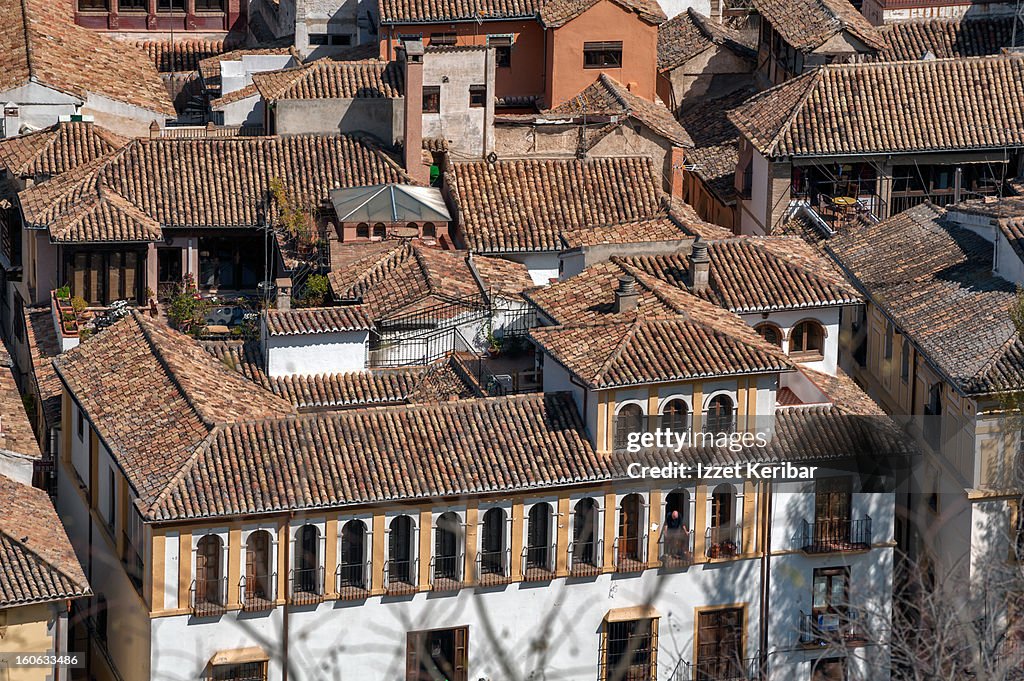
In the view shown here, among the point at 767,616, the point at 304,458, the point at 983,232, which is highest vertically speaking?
the point at 983,232

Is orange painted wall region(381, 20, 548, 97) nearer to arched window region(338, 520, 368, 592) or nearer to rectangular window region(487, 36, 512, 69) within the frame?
rectangular window region(487, 36, 512, 69)

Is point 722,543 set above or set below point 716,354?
below

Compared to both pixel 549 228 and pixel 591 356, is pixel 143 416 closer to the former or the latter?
pixel 591 356

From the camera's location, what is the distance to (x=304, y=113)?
7356 cm

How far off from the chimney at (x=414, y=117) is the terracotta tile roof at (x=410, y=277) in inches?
192

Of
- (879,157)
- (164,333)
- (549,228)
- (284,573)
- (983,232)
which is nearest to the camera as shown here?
(284,573)

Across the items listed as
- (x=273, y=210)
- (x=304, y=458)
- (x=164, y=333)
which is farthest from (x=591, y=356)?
(x=273, y=210)

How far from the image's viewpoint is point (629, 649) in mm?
56344

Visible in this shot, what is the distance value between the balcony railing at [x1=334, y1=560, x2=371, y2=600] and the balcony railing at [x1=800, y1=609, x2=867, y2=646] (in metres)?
9.89

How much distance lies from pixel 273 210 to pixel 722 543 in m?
18.6

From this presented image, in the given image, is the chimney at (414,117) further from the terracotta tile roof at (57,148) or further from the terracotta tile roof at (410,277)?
the terracotta tile roof at (57,148)

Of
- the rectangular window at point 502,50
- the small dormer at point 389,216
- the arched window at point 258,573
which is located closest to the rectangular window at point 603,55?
the rectangular window at point 502,50

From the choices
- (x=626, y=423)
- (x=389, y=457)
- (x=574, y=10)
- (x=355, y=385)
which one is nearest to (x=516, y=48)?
(x=574, y=10)

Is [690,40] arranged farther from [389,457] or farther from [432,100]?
[389,457]
